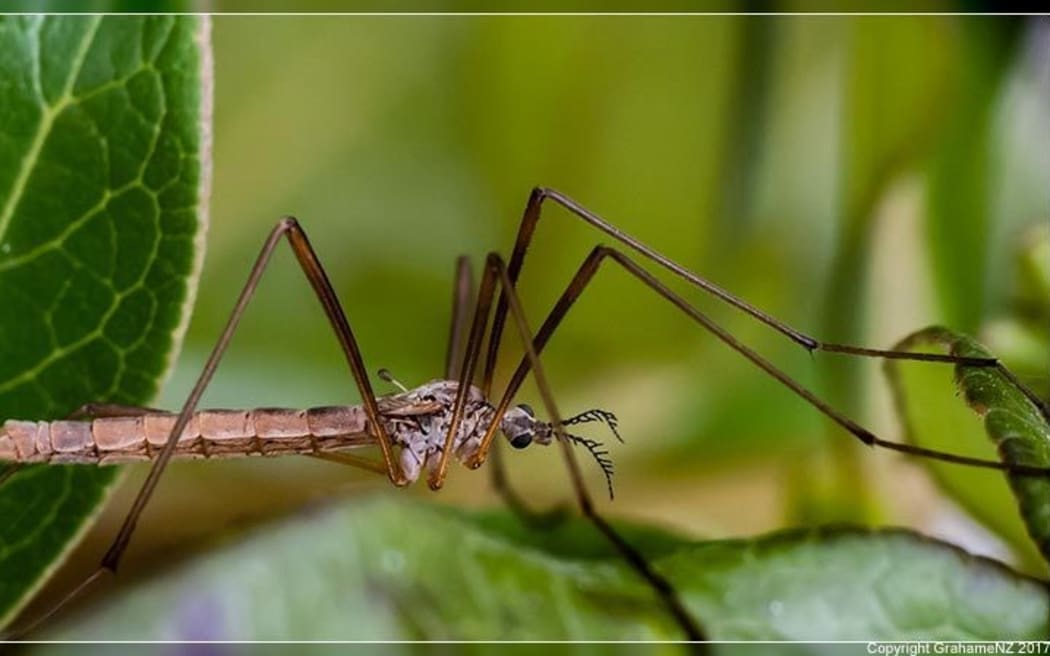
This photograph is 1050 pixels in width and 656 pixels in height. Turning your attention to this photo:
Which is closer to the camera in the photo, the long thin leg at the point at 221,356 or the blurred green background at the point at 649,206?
the long thin leg at the point at 221,356

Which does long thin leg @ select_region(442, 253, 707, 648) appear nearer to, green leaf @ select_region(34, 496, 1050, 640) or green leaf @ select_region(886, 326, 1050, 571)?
green leaf @ select_region(34, 496, 1050, 640)

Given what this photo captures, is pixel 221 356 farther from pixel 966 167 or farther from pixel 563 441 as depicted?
pixel 966 167

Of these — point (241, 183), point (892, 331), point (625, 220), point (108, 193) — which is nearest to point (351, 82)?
point (241, 183)

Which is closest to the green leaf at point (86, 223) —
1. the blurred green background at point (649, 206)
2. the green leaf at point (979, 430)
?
the blurred green background at point (649, 206)

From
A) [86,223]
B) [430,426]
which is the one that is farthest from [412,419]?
[86,223]

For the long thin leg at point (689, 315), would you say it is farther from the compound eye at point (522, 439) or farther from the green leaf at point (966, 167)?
the green leaf at point (966, 167)
